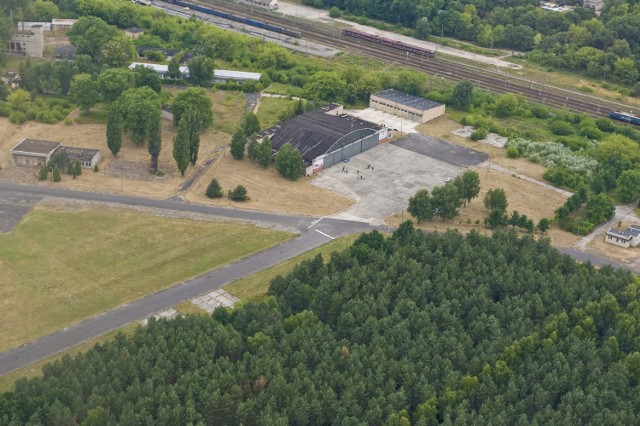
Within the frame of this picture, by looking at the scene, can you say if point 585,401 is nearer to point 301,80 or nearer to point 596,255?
point 596,255

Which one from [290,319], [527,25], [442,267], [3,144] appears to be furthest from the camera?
[527,25]

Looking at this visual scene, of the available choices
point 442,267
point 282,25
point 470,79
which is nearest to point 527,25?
point 470,79

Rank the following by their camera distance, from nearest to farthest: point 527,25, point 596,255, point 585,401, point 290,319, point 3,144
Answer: point 585,401 < point 290,319 < point 596,255 < point 3,144 < point 527,25

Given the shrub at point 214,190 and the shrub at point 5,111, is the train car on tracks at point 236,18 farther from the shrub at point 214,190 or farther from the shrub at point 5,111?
the shrub at point 214,190

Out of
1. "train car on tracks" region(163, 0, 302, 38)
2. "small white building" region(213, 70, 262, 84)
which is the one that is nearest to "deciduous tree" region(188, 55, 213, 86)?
"small white building" region(213, 70, 262, 84)

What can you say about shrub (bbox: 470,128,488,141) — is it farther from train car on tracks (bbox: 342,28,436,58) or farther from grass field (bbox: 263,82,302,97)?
train car on tracks (bbox: 342,28,436,58)

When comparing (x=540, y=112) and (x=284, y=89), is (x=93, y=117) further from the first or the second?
(x=540, y=112)

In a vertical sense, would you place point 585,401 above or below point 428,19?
below
